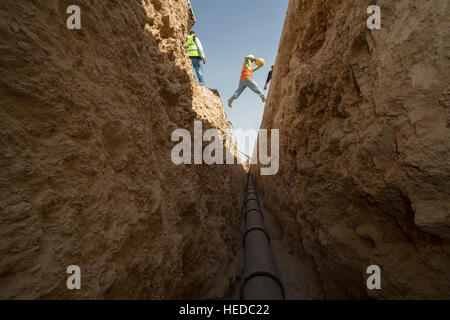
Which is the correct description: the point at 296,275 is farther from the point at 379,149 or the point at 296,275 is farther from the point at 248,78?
the point at 248,78

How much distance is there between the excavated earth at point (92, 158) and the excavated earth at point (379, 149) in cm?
155

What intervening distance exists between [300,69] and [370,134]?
5.18ft

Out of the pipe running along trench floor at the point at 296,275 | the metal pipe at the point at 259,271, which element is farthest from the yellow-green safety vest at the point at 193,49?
the pipe running along trench floor at the point at 296,275

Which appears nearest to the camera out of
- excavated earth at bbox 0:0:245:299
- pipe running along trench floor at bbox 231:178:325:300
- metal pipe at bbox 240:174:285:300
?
excavated earth at bbox 0:0:245:299

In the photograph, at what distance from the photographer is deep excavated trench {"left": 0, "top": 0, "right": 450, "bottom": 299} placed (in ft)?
2.57

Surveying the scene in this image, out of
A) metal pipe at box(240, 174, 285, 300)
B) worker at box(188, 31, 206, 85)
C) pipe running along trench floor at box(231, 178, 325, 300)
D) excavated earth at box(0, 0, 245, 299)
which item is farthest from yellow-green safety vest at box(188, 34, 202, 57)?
pipe running along trench floor at box(231, 178, 325, 300)

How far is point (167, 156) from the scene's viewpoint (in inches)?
67.2

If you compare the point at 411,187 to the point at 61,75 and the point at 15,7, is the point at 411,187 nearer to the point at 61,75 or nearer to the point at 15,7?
the point at 61,75

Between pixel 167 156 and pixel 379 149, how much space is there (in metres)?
1.80

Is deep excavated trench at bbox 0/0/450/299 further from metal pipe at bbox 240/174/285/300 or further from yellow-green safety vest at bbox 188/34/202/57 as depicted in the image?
yellow-green safety vest at bbox 188/34/202/57

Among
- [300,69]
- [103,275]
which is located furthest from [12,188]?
[300,69]

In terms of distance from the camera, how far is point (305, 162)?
7.63 feet

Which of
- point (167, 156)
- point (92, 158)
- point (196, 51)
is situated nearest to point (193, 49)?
point (196, 51)

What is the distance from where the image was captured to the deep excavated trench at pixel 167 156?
78 centimetres
